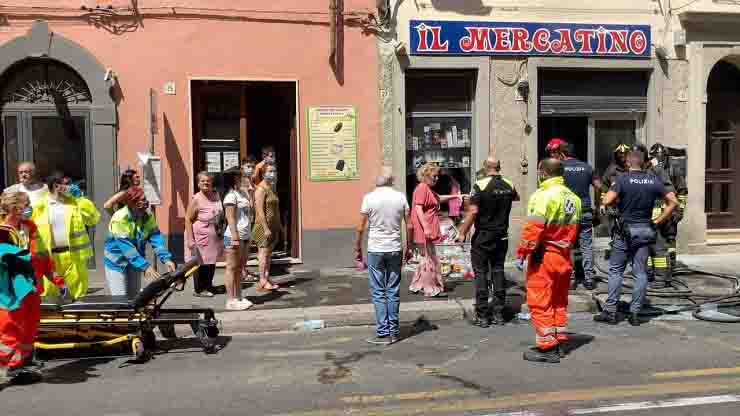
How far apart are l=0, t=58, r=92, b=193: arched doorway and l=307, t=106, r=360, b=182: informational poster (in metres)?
3.55

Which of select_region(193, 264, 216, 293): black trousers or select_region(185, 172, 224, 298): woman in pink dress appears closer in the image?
select_region(185, 172, 224, 298): woman in pink dress

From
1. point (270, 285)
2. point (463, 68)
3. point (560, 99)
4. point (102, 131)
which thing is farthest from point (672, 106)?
point (102, 131)

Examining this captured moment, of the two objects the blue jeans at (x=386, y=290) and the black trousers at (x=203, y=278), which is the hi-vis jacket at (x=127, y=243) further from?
the blue jeans at (x=386, y=290)

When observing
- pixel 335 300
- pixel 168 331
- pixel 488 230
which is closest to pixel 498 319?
pixel 488 230

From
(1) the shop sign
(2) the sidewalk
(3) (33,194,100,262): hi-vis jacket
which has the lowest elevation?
(2) the sidewalk

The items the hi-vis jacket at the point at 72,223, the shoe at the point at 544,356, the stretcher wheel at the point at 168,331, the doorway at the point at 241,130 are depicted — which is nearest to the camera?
the shoe at the point at 544,356

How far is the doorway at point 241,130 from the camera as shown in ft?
37.0

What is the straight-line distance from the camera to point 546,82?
1229 centimetres

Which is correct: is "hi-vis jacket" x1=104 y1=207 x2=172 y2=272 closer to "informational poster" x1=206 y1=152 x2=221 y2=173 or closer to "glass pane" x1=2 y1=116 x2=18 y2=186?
"informational poster" x1=206 y1=152 x2=221 y2=173

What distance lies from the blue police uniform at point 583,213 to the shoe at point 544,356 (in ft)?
11.2

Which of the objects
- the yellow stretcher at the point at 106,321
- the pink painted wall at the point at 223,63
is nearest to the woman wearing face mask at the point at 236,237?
the yellow stretcher at the point at 106,321

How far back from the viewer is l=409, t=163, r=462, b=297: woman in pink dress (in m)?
9.20

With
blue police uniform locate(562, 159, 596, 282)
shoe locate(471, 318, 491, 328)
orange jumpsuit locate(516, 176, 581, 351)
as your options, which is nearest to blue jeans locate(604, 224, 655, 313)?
shoe locate(471, 318, 491, 328)

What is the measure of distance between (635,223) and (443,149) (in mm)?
4807
